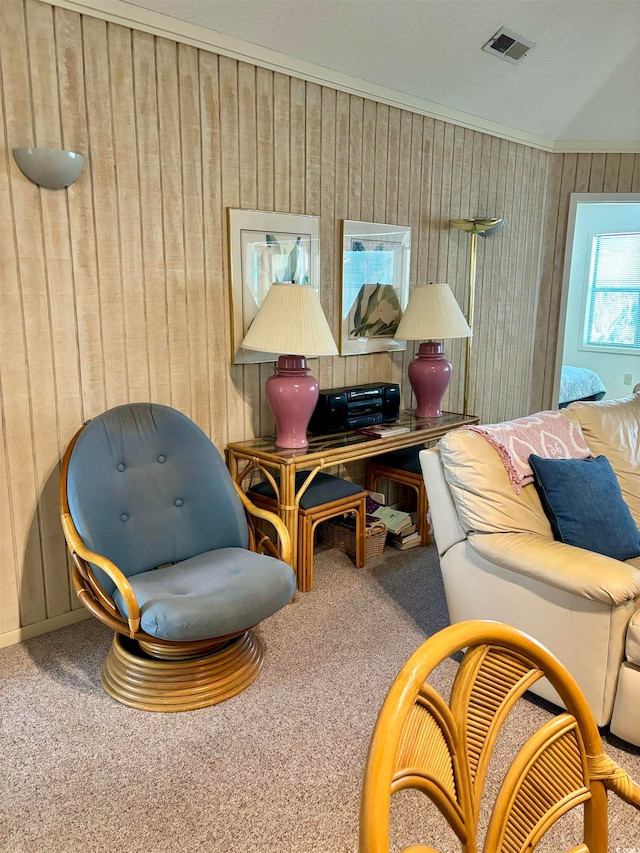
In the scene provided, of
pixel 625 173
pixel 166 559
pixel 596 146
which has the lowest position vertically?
pixel 166 559

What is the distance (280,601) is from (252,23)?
7.85 feet

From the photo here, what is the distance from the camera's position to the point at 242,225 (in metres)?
3.07

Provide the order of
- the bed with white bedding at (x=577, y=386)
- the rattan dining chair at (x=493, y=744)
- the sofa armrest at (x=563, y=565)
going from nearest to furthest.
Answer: the rattan dining chair at (x=493, y=744) → the sofa armrest at (x=563, y=565) → the bed with white bedding at (x=577, y=386)

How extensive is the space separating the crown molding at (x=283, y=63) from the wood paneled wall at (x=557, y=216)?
0.12m

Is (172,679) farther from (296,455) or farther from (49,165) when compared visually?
(49,165)

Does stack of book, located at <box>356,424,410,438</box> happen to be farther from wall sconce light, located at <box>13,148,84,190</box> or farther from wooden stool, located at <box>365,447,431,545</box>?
wall sconce light, located at <box>13,148,84,190</box>

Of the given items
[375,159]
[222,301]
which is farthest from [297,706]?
[375,159]

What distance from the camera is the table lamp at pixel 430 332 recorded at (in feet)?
11.9

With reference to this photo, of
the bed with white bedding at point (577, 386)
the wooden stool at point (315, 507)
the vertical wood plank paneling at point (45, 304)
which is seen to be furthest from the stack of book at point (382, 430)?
the bed with white bedding at point (577, 386)

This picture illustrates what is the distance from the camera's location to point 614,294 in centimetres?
712

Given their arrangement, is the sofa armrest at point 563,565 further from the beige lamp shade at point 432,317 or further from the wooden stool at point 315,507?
the beige lamp shade at point 432,317

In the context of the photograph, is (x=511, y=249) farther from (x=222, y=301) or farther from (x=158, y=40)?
(x=158, y=40)

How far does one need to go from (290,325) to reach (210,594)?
49.1 inches

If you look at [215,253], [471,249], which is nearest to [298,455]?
[215,253]
